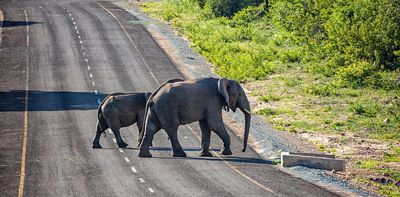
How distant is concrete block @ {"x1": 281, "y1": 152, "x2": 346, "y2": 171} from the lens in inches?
1527

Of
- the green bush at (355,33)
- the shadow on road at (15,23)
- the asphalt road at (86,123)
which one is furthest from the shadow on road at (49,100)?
the shadow on road at (15,23)

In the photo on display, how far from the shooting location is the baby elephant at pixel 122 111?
43.7 meters

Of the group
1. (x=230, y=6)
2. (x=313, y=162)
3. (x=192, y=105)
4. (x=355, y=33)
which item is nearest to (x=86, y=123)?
(x=192, y=105)

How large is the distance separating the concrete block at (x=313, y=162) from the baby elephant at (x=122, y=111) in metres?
7.79

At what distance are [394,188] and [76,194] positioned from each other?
1250 centimetres

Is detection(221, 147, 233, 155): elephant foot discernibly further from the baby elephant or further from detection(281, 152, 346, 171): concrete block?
the baby elephant

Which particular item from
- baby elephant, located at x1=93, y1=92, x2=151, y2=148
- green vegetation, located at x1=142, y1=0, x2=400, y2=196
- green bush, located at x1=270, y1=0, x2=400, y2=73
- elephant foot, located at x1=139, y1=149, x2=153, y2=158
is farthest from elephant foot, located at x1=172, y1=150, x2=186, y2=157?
green bush, located at x1=270, y1=0, x2=400, y2=73

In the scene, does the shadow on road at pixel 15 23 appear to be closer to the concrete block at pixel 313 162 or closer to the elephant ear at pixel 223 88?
the elephant ear at pixel 223 88

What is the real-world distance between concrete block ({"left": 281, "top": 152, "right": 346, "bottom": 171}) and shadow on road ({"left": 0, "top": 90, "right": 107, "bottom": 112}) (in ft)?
70.6

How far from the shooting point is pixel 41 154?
141 feet

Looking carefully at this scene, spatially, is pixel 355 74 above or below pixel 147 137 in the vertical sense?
below

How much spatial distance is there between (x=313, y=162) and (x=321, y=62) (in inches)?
1279

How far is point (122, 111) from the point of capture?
43750 millimetres

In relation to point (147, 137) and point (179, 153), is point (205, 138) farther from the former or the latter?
point (147, 137)
